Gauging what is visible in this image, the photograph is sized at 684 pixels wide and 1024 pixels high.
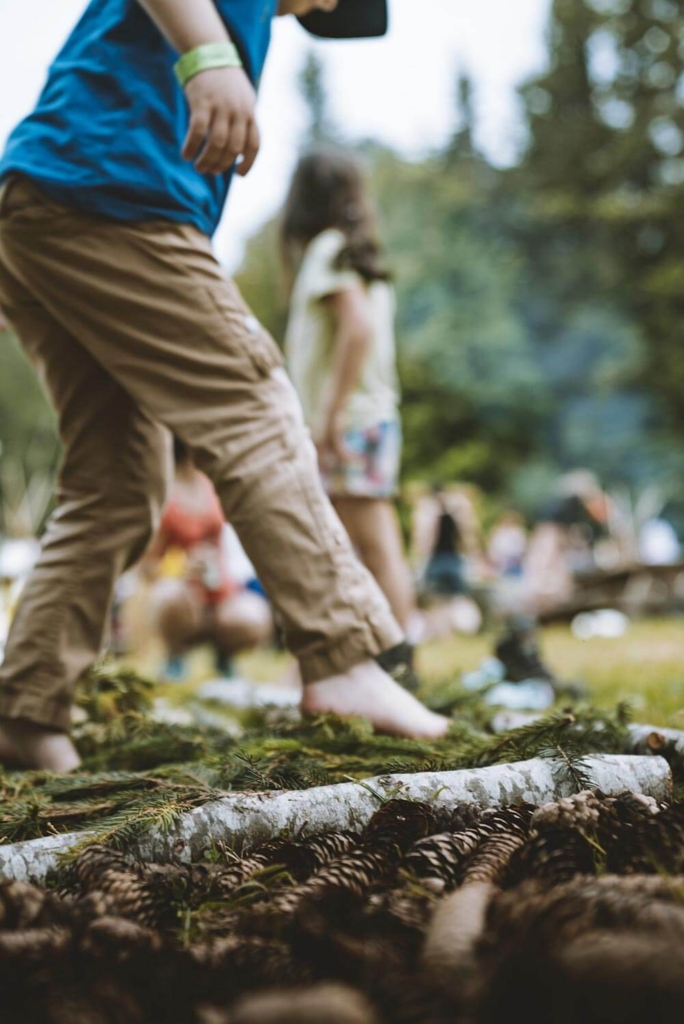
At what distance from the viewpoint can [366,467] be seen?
371cm

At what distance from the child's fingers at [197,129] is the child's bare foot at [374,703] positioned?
0.99m

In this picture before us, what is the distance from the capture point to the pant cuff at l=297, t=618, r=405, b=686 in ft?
5.82

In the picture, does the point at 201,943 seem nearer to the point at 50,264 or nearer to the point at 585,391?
the point at 50,264

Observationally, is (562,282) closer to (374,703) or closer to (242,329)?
(242,329)

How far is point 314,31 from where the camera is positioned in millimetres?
2203

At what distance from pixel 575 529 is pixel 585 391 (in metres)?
18.4

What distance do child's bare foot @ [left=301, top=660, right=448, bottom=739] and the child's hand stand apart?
3.22 ft

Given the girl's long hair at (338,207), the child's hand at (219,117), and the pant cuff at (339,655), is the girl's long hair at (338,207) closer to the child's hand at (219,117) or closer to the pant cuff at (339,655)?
the child's hand at (219,117)

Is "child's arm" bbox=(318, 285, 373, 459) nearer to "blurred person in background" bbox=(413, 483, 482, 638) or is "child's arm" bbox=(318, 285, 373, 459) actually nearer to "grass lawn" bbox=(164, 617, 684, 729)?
"grass lawn" bbox=(164, 617, 684, 729)

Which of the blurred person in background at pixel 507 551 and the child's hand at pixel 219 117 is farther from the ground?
the child's hand at pixel 219 117

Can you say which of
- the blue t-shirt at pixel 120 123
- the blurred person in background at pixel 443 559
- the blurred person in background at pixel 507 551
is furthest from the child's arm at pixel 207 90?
the blurred person in background at pixel 507 551

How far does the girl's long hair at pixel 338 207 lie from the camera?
3.72 metres

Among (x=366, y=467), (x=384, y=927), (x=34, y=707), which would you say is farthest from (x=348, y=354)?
(x=384, y=927)

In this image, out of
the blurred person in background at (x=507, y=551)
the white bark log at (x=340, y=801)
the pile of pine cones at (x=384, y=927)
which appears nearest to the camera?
the pile of pine cones at (x=384, y=927)
